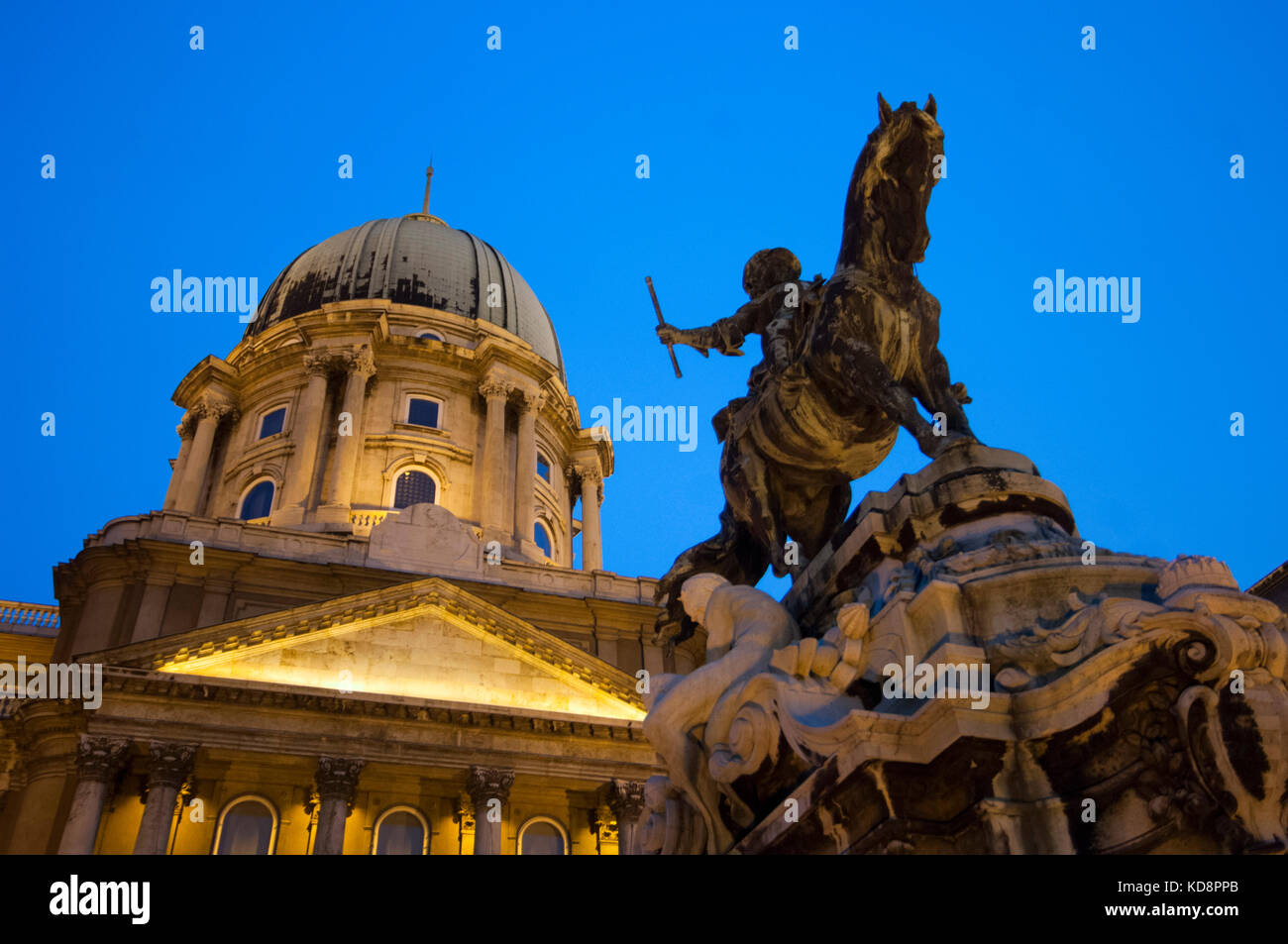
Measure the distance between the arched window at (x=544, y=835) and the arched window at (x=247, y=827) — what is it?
597 cm

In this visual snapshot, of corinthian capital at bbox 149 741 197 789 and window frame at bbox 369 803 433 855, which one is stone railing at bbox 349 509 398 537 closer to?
window frame at bbox 369 803 433 855

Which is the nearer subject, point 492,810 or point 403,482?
point 492,810

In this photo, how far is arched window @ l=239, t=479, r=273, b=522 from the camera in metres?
42.5

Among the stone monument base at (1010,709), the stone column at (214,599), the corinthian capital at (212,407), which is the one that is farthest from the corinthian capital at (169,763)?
the corinthian capital at (212,407)

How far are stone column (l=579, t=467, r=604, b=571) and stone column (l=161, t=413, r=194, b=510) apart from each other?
16.9m

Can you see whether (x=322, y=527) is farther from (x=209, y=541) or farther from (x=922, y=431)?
(x=922, y=431)

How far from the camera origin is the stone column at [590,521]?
154 feet

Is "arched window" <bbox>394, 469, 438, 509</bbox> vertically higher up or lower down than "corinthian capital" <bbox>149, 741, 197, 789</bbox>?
higher up

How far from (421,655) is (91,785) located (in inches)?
304

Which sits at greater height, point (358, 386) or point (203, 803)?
point (358, 386)

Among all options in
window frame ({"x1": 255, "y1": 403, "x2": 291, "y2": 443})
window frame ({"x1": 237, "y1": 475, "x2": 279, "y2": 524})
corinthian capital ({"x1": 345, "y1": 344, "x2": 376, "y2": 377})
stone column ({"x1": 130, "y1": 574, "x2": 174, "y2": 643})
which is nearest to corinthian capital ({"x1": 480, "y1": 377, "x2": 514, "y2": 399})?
corinthian capital ({"x1": 345, "y1": 344, "x2": 376, "y2": 377})
